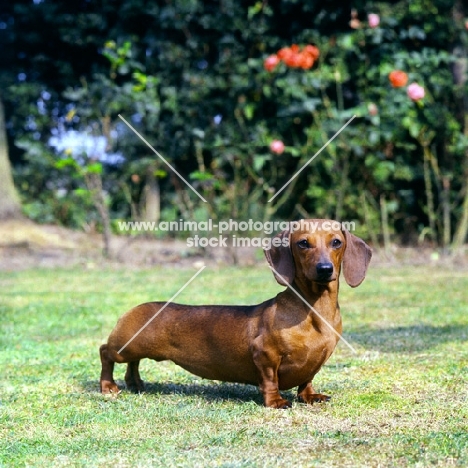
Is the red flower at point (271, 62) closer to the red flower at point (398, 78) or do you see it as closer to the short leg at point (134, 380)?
the red flower at point (398, 78)

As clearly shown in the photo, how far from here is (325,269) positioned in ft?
10.3

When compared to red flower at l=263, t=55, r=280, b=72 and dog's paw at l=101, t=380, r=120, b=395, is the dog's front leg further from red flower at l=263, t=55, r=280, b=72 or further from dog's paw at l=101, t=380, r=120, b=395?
red flower at l=263, t=55, r=280, b=72

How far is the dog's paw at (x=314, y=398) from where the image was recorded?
11.0 ft

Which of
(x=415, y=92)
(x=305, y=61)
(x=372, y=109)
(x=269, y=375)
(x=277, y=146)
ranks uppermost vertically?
(x=305, y=61)

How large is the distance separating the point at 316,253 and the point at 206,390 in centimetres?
97

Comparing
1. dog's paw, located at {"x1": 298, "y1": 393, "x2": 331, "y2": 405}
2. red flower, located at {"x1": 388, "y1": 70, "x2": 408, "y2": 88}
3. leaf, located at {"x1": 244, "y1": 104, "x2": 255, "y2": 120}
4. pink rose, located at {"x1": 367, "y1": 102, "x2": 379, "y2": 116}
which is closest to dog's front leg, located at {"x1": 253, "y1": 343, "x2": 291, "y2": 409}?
dog's paw, located at {"x1": 298, "y1": 393, "x2": 331, "y2": 405}

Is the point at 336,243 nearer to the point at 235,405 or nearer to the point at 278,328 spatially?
the point at 278,328

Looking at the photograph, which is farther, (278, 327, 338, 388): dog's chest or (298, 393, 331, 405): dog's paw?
(298, 393, 331, 405): dog's paw

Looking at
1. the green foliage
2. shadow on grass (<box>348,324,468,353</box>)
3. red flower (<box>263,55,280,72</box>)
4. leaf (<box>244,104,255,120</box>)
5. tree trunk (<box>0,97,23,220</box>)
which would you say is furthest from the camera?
tree trunk (<box>0,97,23,220</box>)

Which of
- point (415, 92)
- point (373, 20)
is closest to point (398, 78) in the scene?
point (415, 92)

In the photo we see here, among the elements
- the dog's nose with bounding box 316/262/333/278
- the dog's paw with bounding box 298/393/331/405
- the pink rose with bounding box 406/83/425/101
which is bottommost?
the dog's paw with bounding box 298/393/331/405

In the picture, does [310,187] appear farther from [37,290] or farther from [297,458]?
[297,458]

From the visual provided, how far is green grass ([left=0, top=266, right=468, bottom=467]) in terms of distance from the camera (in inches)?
103

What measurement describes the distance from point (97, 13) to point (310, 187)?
3.86m
